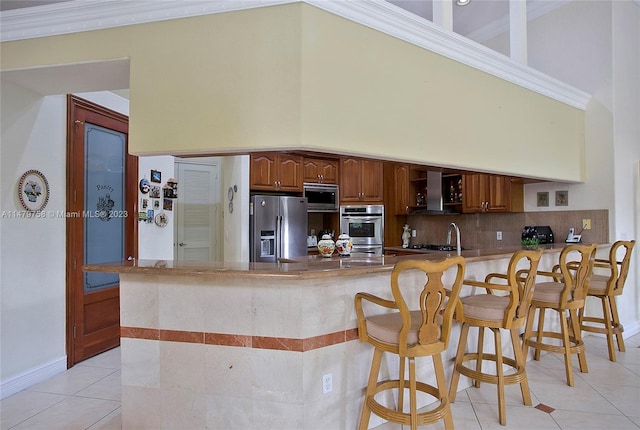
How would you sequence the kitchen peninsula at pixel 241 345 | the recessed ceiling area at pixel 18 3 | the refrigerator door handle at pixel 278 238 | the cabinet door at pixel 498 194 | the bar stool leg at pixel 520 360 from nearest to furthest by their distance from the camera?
the kitchen peninsula at pixel 241 345 → the bar stool leg at pixel 520 360 → the recessed ceiling area at pixel 18 3 → the cabinet door at pixel 498 194 → the refrigerator door handle at pixel 278 238

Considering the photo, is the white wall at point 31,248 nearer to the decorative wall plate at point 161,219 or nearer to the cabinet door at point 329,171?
the decorative wall plate at point 161,219

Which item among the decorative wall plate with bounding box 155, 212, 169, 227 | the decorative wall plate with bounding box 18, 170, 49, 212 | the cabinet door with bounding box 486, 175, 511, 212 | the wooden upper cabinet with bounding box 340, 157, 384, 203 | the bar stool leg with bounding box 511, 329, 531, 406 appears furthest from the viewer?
the wooden upper cabinet with bounding box 340, 157, 384, 203

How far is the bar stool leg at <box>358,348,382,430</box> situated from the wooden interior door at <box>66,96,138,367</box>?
106 inches

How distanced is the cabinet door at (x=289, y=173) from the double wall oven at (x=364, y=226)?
2.75ft

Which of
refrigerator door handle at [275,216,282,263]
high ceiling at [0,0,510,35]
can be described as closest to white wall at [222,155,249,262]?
refrigerator door handle at [275,216,282,263]

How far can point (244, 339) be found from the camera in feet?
7.07

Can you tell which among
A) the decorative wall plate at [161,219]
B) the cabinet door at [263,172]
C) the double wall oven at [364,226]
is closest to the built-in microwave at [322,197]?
the double wall oven at [364,226]

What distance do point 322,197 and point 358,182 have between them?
592mm

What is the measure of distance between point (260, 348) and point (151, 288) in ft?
2.43

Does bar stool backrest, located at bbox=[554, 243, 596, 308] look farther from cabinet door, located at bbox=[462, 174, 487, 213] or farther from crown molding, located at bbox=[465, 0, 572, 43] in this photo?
crown molding, located at bbox=[465, 0, 572, 43]

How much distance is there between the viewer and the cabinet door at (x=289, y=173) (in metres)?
5.38

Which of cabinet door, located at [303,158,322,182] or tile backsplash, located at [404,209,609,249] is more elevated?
cabinet door, located at [303,158,322,182]

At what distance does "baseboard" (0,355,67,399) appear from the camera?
9.36ft

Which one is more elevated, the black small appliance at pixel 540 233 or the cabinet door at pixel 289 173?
the cabinet door at pixel 289 173
